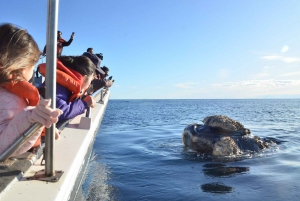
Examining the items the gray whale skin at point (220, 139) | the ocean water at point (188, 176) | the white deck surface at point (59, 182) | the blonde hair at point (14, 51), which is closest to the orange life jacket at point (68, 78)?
the white deck surface at point (59, 182)

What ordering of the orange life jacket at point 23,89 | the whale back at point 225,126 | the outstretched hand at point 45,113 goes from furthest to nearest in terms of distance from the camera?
the whale back at point 225,126 → the orange life jacket at point 23,89 → the outstretched hand at point 45,113

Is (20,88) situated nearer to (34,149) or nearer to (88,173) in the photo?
(34,149)

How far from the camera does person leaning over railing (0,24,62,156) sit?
1789 millimetres

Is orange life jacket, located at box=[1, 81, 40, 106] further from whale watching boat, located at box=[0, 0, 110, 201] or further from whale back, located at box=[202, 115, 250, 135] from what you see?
whale back, located at box=[202, 115, 250, 135]

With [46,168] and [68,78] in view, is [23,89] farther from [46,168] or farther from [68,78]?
[68,78]

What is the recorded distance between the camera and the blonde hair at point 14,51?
70.7 inches

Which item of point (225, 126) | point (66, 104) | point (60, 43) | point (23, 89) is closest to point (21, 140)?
point (23, 89)

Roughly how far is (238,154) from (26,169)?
4790 millimetres

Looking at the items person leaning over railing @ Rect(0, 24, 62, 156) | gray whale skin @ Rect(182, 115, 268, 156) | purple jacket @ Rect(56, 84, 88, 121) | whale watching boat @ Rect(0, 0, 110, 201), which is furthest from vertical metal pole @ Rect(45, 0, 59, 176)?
gray whale skin @ Rect(182, 115, 268, 156)

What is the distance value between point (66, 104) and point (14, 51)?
5.01 feet

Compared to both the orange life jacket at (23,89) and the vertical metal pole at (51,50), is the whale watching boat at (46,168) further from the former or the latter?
the orange life jacket at (23,89)

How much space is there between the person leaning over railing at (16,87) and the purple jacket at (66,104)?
1.07m

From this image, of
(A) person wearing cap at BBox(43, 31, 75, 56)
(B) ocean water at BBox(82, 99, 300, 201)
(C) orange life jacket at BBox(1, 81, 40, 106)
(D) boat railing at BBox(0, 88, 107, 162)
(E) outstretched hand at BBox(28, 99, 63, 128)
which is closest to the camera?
(E) outstretched hand at BBox(28, 99, 63, 128)

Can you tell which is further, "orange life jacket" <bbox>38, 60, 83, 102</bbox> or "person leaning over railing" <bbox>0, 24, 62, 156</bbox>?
"orange life jacket" <bbox>38, 60, 83, 102</bbox>
